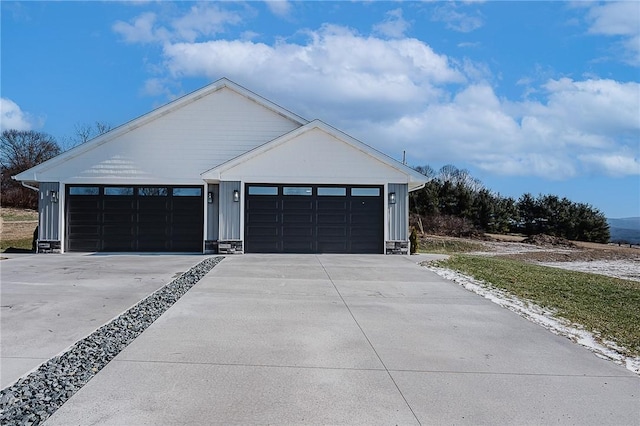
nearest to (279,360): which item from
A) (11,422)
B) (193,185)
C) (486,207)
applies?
(11,422)

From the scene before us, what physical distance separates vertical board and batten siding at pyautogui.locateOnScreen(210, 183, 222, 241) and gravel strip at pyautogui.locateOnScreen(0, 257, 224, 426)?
25.6 feet

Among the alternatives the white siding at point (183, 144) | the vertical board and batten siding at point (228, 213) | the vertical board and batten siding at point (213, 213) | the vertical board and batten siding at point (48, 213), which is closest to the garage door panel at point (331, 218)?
the vertical board and batten siding at point (228, 213)

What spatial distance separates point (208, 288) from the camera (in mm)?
7828

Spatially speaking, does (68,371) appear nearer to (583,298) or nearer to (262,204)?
(583,298)

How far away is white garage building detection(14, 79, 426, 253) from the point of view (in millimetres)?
13773

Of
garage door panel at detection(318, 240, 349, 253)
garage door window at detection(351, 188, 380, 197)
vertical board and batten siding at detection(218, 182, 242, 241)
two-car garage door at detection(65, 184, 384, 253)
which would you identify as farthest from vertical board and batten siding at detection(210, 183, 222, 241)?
Result: garage door window at detection(351, 188, 380, 197)

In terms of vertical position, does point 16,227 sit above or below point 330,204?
below

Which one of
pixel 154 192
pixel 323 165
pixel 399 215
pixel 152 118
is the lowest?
pixel 399 215

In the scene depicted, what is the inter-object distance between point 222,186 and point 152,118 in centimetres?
362

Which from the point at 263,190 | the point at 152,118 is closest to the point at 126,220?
the point at 152,118

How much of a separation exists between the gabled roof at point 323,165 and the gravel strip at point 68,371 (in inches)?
300

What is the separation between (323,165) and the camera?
13.8 meters

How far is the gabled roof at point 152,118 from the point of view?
46.4 feet

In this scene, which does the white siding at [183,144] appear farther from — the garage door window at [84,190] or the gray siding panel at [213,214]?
the gray siding panel at [213,214]
